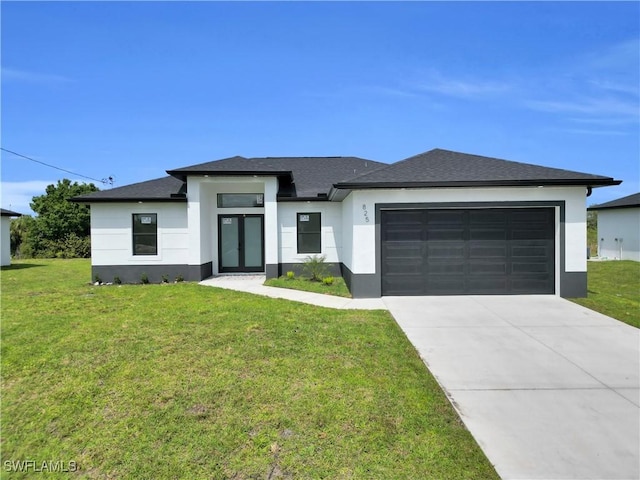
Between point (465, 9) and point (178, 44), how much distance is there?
880cm

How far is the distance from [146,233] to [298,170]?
742cm

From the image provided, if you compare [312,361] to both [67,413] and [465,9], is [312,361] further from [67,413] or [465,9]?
[465,9]

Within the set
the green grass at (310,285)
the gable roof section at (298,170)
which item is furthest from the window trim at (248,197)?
the green grass at (310,285)

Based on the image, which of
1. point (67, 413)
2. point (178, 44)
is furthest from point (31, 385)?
point (178, 44)

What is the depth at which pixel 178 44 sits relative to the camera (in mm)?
10641

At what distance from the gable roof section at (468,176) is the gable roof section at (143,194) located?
7.01 meters

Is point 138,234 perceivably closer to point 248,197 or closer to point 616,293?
point 248,197

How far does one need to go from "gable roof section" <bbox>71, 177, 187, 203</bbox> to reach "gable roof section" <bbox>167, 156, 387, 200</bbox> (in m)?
0.85

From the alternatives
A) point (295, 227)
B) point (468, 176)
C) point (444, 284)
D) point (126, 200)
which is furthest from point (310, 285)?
point (126, 200)

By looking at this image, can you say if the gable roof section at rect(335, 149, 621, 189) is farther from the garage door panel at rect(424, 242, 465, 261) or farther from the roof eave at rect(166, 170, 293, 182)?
the roof eave at rect(166, 170, 293, 182)

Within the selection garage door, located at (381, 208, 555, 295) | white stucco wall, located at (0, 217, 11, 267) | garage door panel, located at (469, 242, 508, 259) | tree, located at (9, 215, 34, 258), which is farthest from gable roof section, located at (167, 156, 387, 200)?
tree, located at (9, 215, 34, 258)

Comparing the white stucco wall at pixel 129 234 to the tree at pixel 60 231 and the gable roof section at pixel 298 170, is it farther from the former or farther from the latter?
the tree at pixel 60 231

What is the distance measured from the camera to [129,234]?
12586mm

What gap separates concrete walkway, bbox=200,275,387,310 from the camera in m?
8.50
